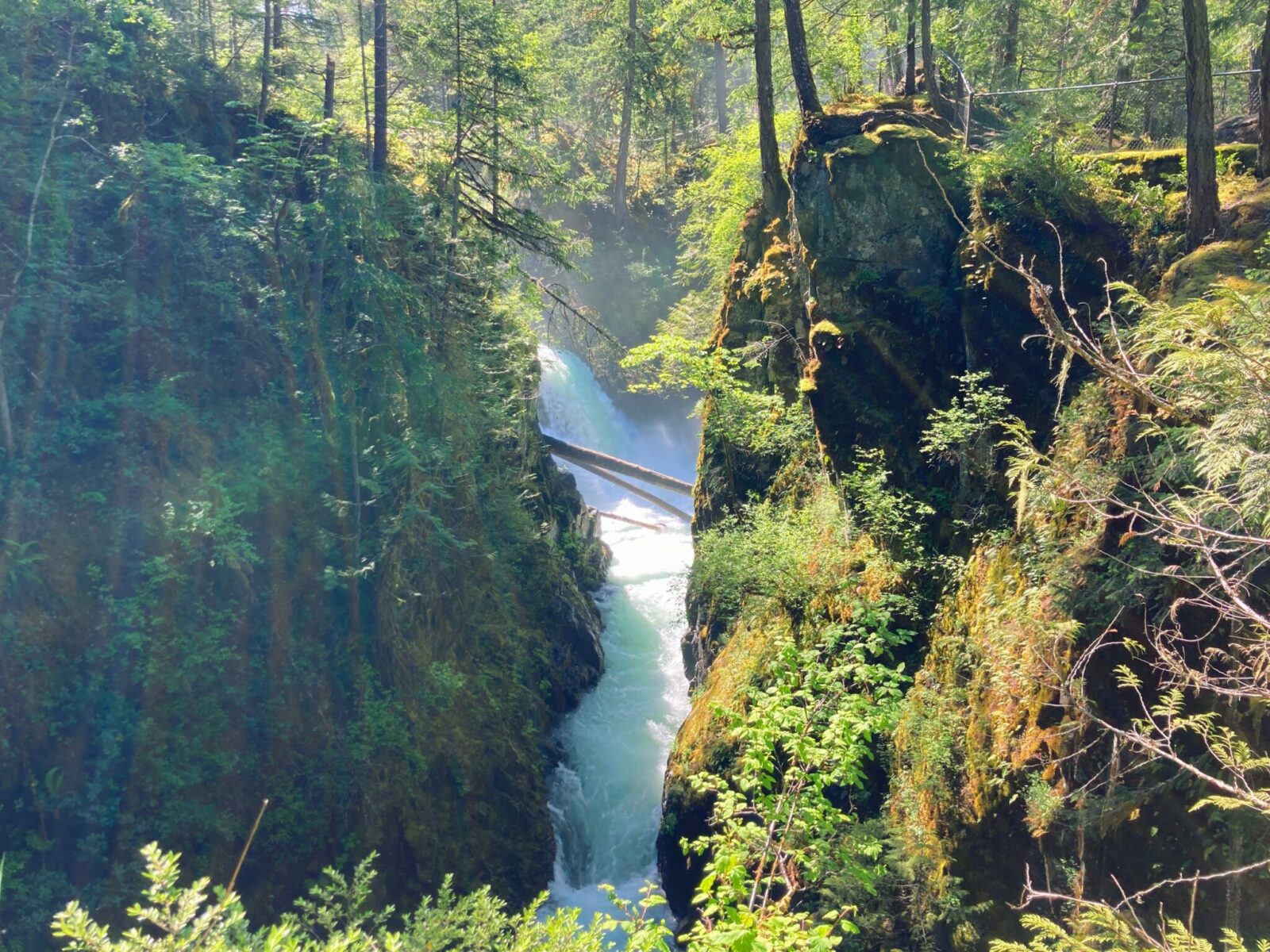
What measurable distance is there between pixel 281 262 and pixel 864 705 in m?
11.4

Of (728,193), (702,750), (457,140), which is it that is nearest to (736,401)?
(702,750)

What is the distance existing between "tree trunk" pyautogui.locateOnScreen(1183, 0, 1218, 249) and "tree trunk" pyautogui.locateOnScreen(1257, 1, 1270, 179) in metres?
0.69

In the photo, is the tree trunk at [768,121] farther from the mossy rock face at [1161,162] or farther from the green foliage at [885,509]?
the green foliage at [885,509]

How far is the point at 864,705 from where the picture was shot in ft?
21.7

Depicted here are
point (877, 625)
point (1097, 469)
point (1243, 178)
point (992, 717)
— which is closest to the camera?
point (1097, 469)

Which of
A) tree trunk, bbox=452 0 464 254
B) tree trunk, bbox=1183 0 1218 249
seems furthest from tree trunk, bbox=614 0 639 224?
tree trunk, bbox=1183 0 1218 249

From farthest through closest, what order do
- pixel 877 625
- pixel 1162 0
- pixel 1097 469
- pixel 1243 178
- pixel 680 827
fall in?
pixel 1162 0, pixel 680 827, pixel 1243 178, pixel 877 625, pixel 1097 469

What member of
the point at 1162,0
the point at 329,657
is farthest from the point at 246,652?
the point at 1162,0

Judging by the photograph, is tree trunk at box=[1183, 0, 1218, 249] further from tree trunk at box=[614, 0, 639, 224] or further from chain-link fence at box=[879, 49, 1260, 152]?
tree trunk at box=[614, 0, 639, 224]

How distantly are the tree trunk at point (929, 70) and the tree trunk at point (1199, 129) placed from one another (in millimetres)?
5016

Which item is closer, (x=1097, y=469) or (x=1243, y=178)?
(x=1097, y=469)

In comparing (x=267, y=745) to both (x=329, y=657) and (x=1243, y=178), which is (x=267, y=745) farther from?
(x=1243, y=178)

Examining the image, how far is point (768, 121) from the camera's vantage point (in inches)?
539

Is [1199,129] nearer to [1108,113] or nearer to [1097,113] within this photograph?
[1108,113]
